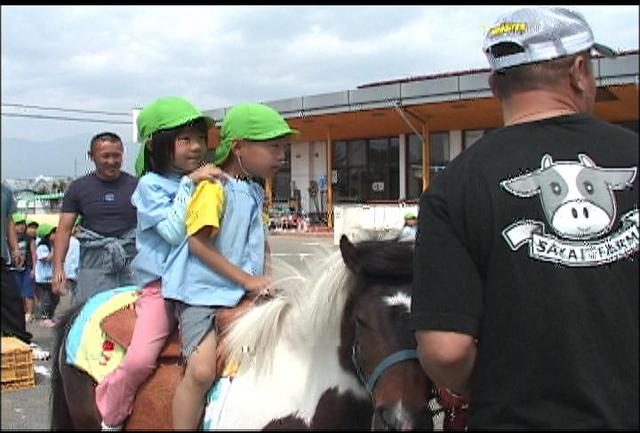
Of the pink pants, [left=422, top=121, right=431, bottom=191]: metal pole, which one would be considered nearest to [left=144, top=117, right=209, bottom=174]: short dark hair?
the pink pants

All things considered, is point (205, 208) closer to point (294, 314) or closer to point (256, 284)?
point (256, 284)

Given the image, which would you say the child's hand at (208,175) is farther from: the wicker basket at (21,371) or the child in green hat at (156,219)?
the wicker basket at (21,371)

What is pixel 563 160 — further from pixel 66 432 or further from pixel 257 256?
pixel 66 432

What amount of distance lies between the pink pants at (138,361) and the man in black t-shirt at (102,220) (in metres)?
2.41

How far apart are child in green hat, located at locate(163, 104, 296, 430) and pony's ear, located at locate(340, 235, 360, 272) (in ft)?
1.54

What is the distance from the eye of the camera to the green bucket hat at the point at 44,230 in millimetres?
10133

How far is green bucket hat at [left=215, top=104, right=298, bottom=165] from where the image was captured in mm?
2986

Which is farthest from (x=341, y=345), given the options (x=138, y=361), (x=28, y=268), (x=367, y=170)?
(x=367, y=170)

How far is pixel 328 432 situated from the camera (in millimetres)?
2484

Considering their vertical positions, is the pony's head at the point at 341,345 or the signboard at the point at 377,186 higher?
the signboard at the point at 377,186

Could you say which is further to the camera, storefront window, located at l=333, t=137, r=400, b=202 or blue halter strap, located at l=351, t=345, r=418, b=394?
storefront window, located at l=333, t=137, r=400, b=202

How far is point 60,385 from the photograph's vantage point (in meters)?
3.61

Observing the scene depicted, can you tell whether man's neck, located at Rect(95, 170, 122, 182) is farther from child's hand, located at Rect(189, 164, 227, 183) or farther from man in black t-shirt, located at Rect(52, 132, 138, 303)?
child's hand, located at Rect(189, 164, 227, 183)

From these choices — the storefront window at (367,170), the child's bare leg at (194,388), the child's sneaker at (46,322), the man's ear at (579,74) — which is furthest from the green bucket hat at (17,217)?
the storefront window at (367,170)
